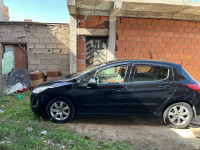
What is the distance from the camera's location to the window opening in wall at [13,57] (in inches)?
260

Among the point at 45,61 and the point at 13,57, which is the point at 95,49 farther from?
the point at 13,57

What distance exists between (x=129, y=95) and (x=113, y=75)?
0.68 metres

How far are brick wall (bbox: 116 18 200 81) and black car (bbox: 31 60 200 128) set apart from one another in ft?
9.86

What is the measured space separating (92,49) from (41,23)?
2646 millimetres

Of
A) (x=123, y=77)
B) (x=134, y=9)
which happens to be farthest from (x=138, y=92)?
(x=134, y=9)

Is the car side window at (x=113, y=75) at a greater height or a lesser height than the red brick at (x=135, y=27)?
lesser

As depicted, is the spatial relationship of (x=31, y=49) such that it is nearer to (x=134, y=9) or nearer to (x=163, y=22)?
(x=134, y=9)

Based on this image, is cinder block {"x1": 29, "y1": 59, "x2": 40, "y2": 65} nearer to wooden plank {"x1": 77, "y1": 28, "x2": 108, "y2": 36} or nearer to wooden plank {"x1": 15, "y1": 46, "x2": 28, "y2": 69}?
wooden plank {"x1": 15, "y1": 46, "x2": 28, "y2": 69}

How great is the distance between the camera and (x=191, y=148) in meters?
2.61

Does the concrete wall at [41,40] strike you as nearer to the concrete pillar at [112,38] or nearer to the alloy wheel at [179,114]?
the concrete pillar at [112,38]

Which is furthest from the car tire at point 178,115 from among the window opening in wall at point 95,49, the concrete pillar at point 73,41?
the concrete pillar at point 73,41

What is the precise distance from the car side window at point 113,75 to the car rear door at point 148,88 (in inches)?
8.4

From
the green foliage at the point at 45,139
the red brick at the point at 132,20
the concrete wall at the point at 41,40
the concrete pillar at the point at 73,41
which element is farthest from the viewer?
the concrete wall at the point at 41,40

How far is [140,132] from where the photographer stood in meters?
3.11
